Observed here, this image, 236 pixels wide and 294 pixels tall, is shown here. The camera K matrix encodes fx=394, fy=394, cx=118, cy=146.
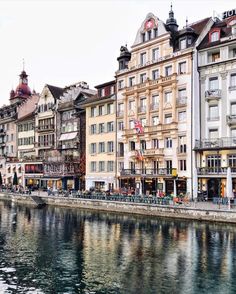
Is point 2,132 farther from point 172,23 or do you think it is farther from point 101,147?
point 172,23

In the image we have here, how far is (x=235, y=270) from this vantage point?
2475 cm

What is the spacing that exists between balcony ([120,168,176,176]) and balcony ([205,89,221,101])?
11.8 m

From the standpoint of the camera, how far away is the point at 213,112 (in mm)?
57375

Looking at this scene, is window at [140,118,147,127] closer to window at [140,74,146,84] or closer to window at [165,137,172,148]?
window at [165,137,172,148]

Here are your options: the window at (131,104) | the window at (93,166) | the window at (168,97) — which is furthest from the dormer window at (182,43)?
the window at (93,166)

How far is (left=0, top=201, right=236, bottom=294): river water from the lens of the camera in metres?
22.0

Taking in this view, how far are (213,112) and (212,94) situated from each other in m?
2.61

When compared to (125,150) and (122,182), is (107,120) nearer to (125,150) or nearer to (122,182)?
(125,150)

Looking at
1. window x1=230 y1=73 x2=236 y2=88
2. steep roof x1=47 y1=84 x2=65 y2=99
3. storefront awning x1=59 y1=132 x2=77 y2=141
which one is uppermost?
steep roof x1=47 y1=84 x2=65 y2=99

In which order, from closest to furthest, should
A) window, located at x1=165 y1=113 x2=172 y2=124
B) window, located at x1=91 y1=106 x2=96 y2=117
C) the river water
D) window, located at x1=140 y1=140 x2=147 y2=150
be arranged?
1. the river water
2. window, located at x1=165 y1=113 x2=172 y2=124
3. window, located at x1=140 y1=140 x2=147 y2=150
4. window, located at x1=91 y1=106 x2=96 y2=117

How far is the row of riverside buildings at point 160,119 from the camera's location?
2210 inches

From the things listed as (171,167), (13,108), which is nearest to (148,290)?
(171,167)

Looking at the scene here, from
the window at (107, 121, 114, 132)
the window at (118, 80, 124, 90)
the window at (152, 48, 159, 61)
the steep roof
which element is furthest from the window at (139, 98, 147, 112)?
the steep roof

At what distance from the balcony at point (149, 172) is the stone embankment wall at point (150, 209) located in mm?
10375
